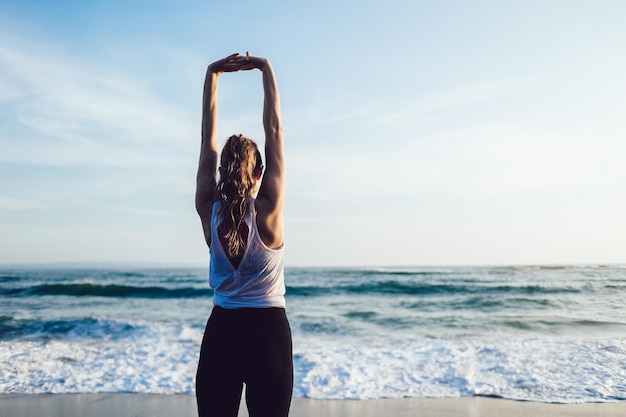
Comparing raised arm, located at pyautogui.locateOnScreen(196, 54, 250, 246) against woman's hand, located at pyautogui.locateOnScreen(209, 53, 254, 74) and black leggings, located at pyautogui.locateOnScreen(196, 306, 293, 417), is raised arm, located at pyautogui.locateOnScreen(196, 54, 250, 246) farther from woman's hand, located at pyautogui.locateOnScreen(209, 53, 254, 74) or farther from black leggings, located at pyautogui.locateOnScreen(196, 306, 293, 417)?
black leggings, located at pyautogui.locateOnScreen(196, 306, 293, 417)

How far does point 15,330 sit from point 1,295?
28.6 feet

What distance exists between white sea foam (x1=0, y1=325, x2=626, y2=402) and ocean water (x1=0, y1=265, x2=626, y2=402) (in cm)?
2

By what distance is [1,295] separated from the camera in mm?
17859

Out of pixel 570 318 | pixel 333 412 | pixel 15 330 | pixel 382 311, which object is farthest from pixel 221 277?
pixel 382 311

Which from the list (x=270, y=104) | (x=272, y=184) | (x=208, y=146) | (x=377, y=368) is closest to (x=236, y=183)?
(x=272, y=184)

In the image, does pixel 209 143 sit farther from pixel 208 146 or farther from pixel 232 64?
pixel 232 64

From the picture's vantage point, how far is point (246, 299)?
202cm

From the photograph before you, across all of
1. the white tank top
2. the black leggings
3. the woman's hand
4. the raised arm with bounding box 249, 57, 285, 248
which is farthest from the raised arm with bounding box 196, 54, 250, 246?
the black leggings

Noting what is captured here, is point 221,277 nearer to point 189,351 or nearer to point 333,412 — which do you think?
point 333,412

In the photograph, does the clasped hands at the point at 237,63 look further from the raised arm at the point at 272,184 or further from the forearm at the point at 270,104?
the raised arm at the point at 272,184

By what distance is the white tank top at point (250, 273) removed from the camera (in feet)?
6.55

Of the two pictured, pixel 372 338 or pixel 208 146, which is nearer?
pixel 208 146

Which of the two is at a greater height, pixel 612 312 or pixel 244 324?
pixel 244 324

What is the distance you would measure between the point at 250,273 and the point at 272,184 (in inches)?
12.9
